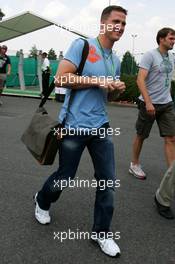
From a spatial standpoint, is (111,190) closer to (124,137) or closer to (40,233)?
(40,233)

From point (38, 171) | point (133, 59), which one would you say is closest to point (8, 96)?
point (133, 59)

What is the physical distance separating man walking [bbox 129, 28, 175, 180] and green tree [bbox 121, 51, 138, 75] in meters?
12.4

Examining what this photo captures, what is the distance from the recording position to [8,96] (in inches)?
641

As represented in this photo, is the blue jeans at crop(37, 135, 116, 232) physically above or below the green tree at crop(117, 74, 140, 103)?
above

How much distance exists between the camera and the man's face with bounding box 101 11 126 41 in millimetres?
2994

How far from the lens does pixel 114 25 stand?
299 cm

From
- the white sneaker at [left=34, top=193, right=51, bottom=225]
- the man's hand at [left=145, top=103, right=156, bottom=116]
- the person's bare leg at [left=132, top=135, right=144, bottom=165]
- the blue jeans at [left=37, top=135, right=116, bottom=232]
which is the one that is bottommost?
the white sneaker at [left=34, top=193, right=51, bottom=225]

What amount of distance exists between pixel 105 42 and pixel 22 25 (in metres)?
12.5

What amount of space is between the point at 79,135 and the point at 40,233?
3.20 feet

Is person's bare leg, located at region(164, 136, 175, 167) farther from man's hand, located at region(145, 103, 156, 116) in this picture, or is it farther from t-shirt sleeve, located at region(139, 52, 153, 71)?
t-shirt sleeve, located at region(139, 52, 153, 71)

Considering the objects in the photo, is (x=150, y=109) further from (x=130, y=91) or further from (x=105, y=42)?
(x=130, y=91)

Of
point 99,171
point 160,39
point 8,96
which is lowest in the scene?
point 8,96

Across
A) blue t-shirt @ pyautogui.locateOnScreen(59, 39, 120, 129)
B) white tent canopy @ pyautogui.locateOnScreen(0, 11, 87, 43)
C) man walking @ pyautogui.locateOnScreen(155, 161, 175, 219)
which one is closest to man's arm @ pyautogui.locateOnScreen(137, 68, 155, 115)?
man walking @ pyautogui.locateOnScreen(155, 161, 175, 219)

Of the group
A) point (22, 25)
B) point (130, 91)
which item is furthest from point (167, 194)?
point (22, 25)
